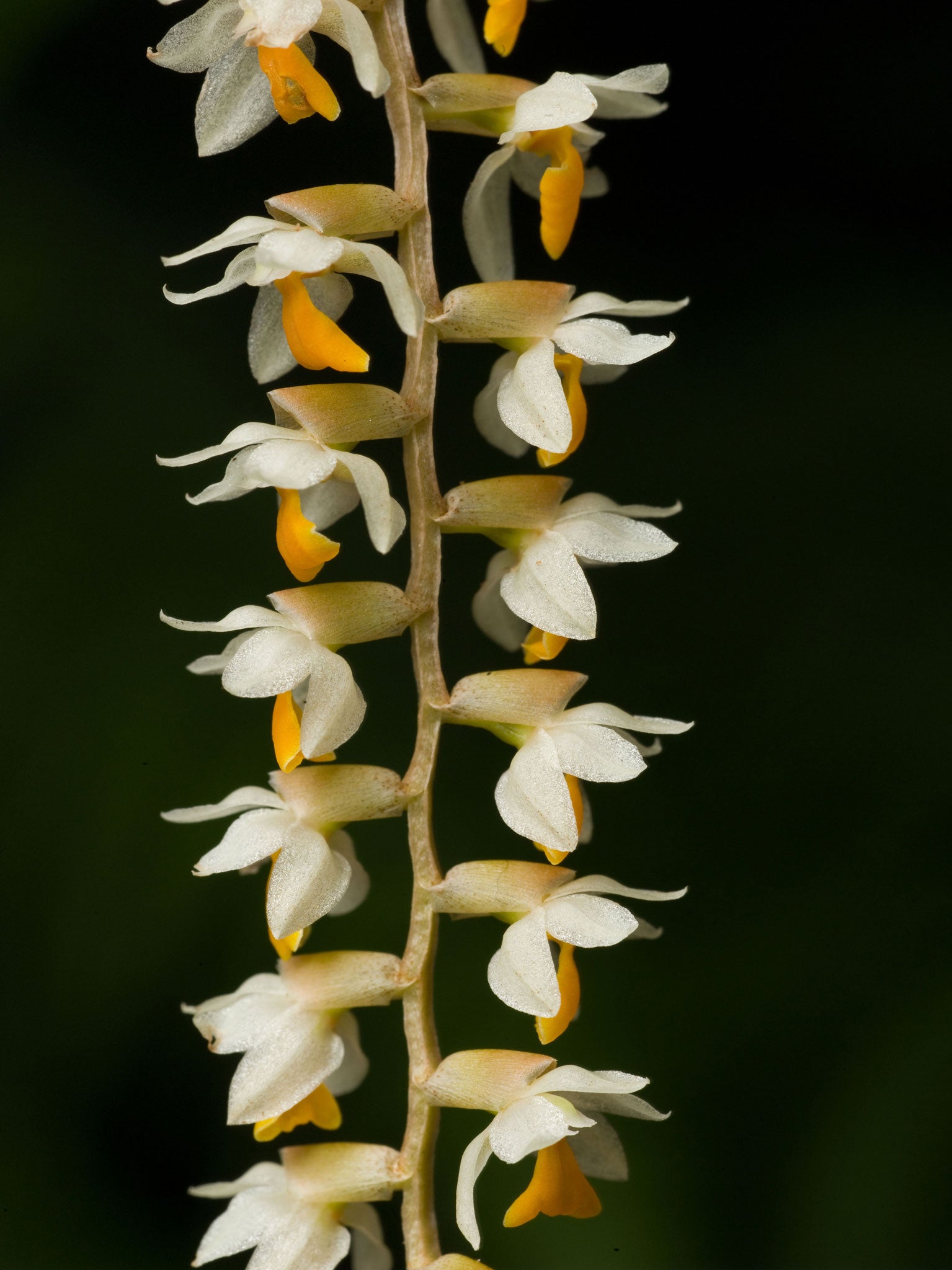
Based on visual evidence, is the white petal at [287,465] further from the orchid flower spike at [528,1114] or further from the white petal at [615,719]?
the orchid flower spike at [528,1114]

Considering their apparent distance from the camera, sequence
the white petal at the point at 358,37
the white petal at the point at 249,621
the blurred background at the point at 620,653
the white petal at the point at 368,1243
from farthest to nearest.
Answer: the blurred background at the point at 620,653 < the white petal at the point at 368,1243 < the white petal at the point at 249,621 < the white petal at the point at 358,37

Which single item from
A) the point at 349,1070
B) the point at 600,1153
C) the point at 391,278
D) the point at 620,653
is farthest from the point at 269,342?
the point at 620,653

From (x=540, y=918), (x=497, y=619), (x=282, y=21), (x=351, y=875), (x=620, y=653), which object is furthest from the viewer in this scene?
(x=620, y=653)

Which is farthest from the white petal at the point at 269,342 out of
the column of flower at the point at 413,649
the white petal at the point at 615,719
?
the white petal at the point at 615,719

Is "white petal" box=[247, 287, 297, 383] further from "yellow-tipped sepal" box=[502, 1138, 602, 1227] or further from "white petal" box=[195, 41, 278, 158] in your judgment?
"yellow-tipped sepal" box=[502, 1138, 602, 1227]

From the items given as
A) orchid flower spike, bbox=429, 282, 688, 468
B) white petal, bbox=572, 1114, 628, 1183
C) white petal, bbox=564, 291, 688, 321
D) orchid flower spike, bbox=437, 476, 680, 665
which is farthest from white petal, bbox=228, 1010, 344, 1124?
white petal, bbox=564, 291, 688, 321

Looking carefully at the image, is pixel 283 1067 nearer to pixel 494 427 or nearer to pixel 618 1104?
pixel 618 1104
